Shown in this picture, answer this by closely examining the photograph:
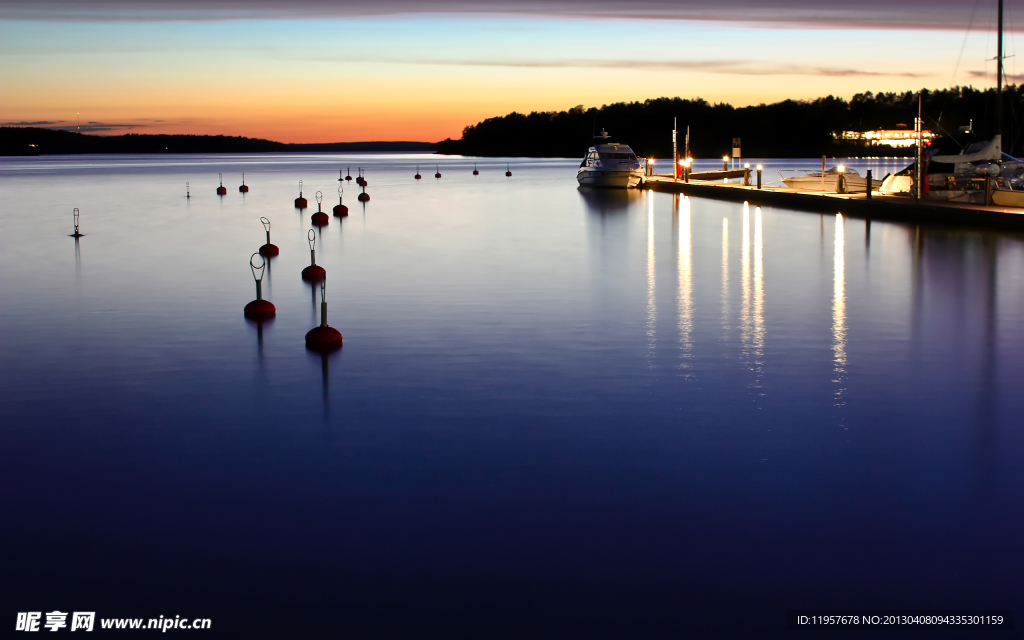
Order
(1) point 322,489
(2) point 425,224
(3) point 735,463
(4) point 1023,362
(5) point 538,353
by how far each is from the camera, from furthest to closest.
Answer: (2) point 425,224 → (5) point 538,353 → (4) point 1023,362 → (3) point 735,463 → (1) point 322,489

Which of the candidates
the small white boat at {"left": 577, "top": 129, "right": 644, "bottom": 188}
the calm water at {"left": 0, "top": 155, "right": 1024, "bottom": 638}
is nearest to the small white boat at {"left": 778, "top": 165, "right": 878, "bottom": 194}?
the small white boat at {"left": 577, "top": 129, "right": 644, "bottom": 188}

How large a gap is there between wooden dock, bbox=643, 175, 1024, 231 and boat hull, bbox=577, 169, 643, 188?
40.2ft

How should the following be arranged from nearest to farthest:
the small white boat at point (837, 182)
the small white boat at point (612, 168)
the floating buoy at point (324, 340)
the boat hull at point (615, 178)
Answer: the floating buoy at point (324, 340) < the small white boat at point (837, 182) < the boat hull at point (615, 178) < the small white boat at point (612, 168)

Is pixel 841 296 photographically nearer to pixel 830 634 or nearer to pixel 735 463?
pixel 735 463

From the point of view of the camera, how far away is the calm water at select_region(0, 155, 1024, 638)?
5227 mm

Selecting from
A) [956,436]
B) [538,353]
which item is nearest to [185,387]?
[538,353]

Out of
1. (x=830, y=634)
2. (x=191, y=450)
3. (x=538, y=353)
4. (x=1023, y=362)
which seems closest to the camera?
(x=830, y=634)

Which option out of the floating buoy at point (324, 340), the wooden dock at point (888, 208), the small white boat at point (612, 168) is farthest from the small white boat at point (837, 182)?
the floating buoy at point (324, 340)

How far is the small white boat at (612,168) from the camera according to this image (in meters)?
59.8

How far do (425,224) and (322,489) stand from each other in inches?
1137

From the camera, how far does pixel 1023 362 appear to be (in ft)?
34.8

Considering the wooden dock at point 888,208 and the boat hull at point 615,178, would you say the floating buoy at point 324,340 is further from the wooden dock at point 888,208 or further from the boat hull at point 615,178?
the boat hull at point 615,178

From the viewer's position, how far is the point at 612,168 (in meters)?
60.5

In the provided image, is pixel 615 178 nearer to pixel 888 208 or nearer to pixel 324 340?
pixel 888 208
